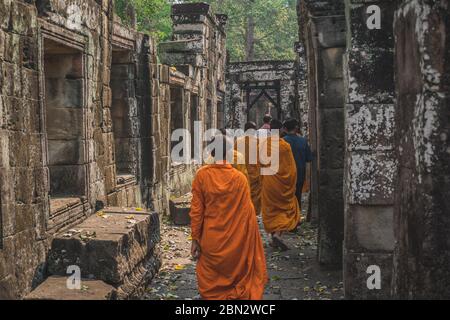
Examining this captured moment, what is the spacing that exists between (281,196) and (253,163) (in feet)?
4.09

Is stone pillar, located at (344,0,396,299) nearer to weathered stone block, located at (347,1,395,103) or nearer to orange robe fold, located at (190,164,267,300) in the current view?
weathered stone block, located at (347,1,395,103)

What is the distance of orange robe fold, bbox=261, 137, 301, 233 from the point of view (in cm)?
807

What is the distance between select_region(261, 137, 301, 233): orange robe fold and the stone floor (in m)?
0.39

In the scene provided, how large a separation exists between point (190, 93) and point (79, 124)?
7.10m

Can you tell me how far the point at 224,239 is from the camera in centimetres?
501

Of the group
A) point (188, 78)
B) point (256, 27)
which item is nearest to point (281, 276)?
point (188, 78)

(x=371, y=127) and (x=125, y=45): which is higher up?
(x=125, y=45)

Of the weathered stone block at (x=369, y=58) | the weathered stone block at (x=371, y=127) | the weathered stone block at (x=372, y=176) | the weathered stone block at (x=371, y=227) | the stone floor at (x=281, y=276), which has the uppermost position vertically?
the weathered stone block at (x=369, y=58)

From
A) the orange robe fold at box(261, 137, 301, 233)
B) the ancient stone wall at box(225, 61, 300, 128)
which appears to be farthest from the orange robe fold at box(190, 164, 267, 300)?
the ancient stone wall at box(225, 61, 300, 128)

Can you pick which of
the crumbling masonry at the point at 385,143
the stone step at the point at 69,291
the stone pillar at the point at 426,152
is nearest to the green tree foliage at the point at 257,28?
the crumbling masonry at the point at 385,143

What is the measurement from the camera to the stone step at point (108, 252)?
5141mm

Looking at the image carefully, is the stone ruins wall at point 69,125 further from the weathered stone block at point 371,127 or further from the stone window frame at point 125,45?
the weathered stone block at point 371,127

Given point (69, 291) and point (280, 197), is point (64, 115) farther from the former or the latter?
point (280, 197)

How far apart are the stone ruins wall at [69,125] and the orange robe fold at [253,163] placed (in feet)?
5.30
